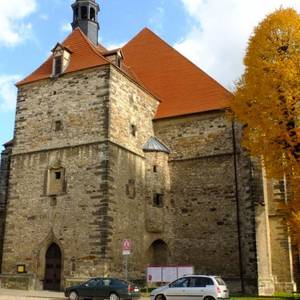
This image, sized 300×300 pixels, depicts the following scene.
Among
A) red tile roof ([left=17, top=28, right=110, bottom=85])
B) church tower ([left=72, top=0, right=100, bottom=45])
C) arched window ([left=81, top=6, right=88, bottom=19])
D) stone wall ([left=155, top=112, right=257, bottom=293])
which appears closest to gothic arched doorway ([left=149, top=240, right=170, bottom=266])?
stone wall ([left=155, top=112, right=257, bottom=293])

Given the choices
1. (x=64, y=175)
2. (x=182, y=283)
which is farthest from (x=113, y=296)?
(x=64, y=175)

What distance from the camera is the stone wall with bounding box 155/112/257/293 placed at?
2428 cm

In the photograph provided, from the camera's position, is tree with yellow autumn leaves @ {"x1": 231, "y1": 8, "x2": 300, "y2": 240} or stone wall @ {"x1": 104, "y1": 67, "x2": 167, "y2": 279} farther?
stone wall @ {"x1": 104, "y1": 67, "x2": 167, "y2": 279}

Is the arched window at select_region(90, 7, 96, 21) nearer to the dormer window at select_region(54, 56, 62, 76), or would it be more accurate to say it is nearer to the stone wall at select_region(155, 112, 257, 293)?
the dormer window at select_region(54, 56, 62, 76)

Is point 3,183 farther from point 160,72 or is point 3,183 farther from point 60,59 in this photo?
point 160,72

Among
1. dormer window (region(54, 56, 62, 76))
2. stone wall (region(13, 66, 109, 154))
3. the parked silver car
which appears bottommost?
the parked silver car

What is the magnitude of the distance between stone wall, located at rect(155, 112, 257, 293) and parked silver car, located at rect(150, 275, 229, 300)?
23.8ft

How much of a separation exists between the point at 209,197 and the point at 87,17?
1416 centimetres

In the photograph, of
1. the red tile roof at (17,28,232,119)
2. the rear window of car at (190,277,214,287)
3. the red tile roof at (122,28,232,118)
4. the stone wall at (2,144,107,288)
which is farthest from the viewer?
the red tile roof at (122,28,232,118)

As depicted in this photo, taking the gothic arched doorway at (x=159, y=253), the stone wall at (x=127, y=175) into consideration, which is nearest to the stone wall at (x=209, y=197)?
the gothic arched doorway at (x=159, y=253)

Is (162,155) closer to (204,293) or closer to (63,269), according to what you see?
(63,269)

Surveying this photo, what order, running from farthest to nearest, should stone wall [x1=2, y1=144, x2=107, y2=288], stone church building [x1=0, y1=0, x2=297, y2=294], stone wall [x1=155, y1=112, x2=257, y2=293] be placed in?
stone wall [x1=155, y1=112, x2=257, y2=293] → stone church building [x1=0, y1=0, x2=297, y2=294] → stone wall [x1=2, y1=144, x2=107, y2=288]

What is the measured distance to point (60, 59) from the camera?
2567 cm

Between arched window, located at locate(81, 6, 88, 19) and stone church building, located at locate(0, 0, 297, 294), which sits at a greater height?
arched window, located at locate(81, 6, 88, 19)
